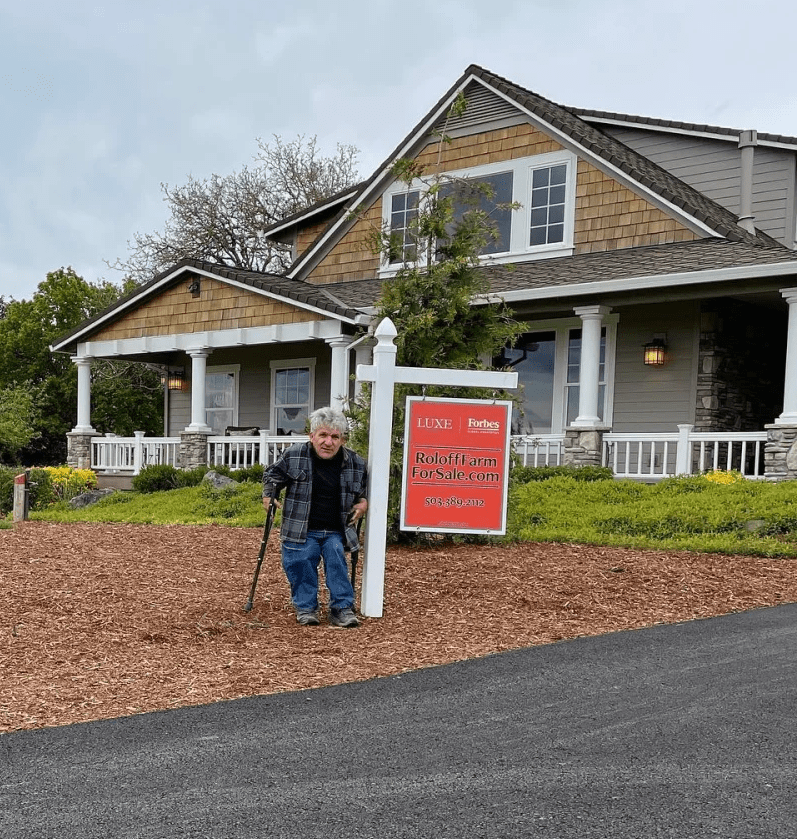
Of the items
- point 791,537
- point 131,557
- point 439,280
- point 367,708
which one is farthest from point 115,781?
point 791,537

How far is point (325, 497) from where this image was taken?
6887 millimetres

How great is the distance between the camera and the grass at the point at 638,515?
10281 mm

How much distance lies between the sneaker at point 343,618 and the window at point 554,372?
380 inches

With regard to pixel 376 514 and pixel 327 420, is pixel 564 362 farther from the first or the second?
pixel 327 420

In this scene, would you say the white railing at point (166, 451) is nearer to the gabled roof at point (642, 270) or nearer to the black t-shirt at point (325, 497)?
the gabled roof at point (642, 270)

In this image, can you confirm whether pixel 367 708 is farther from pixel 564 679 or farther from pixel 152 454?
pixel 152 454

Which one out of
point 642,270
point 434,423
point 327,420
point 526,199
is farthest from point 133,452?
point 327,420

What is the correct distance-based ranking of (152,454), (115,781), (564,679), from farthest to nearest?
(152,454) → (564,679) → (115,781)

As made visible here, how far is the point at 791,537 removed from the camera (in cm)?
1009

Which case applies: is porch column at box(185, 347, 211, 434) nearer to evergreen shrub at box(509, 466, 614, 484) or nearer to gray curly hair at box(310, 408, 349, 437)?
evergreen shrub at box(509, 466, 614, 484)

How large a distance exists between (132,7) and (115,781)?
1202cm

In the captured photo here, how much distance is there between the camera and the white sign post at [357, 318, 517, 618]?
7039 mm

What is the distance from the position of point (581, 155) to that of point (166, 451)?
31.3ft

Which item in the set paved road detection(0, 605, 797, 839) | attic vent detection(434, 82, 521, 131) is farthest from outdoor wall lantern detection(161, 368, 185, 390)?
paved road detection(0, 605, 797, 839)
